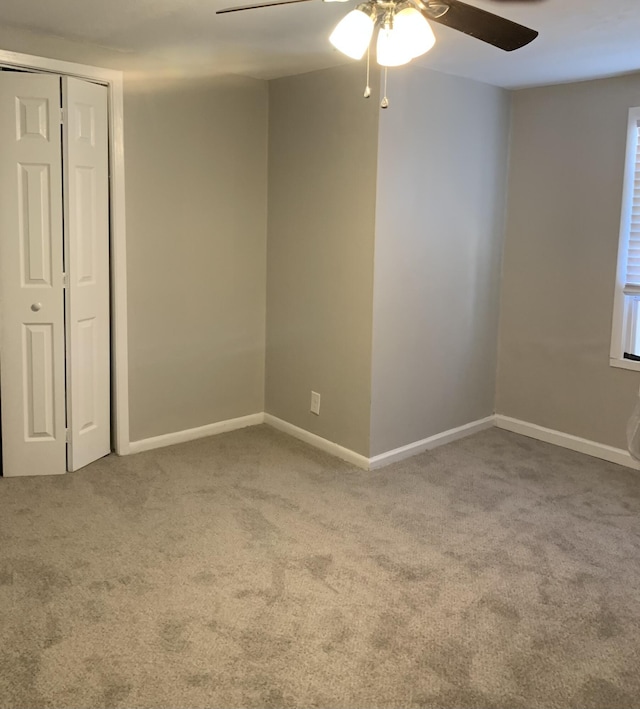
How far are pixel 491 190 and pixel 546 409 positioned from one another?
4.68 feet

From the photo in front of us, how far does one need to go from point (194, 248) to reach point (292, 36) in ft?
4.56

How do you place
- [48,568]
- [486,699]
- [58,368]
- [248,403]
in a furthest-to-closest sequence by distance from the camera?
[248,403], [58,368], [48,568], [486,699]

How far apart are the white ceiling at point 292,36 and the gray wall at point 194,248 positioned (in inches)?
9.6

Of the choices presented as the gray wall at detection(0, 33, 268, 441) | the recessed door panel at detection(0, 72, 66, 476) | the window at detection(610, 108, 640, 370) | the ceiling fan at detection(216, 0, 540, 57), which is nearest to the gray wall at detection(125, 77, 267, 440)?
the gray wall at detection(0, 33, 268, 441)

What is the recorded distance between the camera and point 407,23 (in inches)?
77.2

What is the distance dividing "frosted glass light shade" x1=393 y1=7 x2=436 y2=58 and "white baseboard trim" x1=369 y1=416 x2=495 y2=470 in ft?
7.70

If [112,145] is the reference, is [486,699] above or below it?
below

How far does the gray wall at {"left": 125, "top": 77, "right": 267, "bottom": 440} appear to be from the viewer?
3.83m

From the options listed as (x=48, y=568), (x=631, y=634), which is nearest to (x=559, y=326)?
(x=631, y=634)

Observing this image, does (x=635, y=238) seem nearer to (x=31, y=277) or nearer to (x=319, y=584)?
(x=319, y=584)

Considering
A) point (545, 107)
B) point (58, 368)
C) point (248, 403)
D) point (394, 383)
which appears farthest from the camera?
point (248, 403)

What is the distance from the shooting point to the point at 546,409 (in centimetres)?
438

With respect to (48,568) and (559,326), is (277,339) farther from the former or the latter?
(48,568)

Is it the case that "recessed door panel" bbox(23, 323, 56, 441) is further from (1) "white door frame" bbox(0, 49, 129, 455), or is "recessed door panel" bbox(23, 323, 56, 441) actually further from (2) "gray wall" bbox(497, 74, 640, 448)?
(2) "gray wall" bbox(497, 74, 640, 448)
